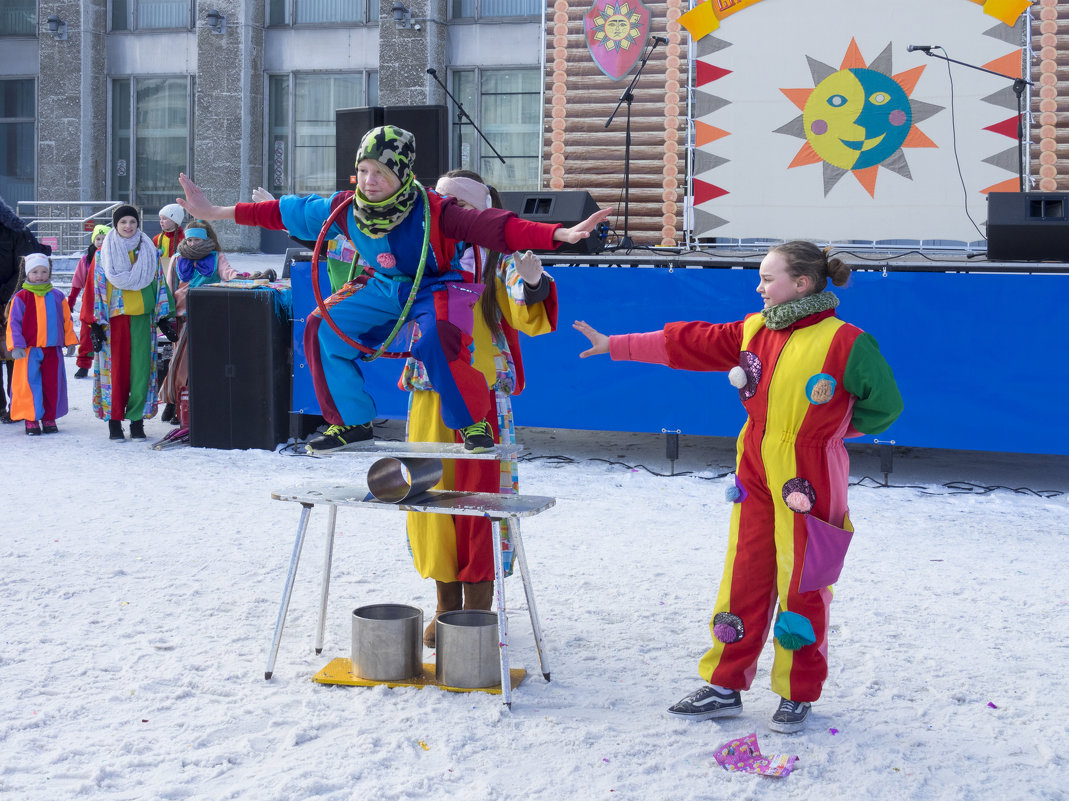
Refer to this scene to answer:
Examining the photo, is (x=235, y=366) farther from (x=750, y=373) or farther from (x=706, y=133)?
(x=750, y=373)

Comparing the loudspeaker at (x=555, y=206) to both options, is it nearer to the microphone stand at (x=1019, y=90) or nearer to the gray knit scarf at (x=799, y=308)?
the microphone stand at (x=1019, y=90)

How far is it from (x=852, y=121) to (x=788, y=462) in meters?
6.51

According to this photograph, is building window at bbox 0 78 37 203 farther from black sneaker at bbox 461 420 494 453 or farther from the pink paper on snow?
the pink paper on snow

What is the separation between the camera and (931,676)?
145 inches

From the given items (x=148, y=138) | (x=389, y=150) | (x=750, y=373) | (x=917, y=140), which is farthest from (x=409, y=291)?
(x=148, y=138)

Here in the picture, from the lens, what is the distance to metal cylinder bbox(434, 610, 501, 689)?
138 inches

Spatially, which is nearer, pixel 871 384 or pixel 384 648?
pixel 871 384

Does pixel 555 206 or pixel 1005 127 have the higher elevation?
pixel 1005 127

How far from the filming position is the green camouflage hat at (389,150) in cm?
326

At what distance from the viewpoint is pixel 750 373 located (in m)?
3.23

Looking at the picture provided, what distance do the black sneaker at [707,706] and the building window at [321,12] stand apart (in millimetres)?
16787

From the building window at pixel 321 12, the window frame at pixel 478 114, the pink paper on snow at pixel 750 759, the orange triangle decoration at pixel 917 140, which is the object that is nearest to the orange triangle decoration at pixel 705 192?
the orange triangle decoration at pixel 917 140

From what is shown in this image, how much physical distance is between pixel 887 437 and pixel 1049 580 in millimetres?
1965

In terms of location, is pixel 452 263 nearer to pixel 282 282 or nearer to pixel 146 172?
pixel 282 282
